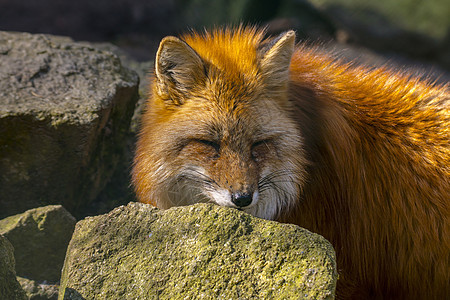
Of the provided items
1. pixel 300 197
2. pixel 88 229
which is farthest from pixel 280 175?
pixel 88 229

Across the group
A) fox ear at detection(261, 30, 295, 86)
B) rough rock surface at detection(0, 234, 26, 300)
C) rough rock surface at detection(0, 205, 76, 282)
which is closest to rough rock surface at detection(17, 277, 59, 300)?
rough rock surface at detection(0, 205, 76, 282)

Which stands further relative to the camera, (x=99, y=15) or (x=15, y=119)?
(x=99, y=15)

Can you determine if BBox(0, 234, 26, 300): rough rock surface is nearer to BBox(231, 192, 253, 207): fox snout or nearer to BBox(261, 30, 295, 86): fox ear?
BBox(231, 192, 253, 207): fox snout

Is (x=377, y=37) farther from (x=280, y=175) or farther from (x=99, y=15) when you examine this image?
(x=280, y=175)

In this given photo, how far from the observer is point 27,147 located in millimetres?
4379

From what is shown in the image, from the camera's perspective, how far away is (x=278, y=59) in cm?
371

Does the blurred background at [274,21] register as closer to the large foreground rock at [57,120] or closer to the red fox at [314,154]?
the large foreground rock at [57,120]

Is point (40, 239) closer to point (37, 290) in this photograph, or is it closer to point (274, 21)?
point (37, 290)

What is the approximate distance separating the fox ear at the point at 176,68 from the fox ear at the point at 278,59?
466mm

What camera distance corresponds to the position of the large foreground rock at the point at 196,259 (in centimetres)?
270

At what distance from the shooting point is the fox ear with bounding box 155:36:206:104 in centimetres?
360

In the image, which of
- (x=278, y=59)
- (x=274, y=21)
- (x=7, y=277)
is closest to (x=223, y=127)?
(x=278, y=59)

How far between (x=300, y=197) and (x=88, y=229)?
150cm

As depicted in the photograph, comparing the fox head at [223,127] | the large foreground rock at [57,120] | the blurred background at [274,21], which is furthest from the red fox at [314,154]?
the blurred background at [274,21]
